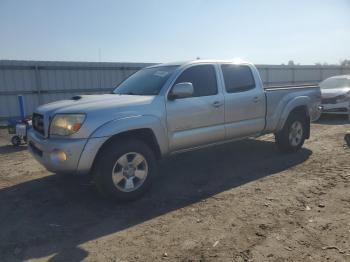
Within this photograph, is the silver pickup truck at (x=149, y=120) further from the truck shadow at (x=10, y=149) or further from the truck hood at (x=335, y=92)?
the truck hood at (x=335, y=92)

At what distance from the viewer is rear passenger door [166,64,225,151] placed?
16.9 ft

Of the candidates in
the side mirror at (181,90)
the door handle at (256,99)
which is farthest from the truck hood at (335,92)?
the side mirror at (181,90)

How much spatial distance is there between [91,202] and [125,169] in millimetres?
653

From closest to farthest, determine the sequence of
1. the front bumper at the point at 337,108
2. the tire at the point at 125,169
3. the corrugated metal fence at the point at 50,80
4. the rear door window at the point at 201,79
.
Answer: the tire at the point at 125,169 → the rear door window at the point at 201,79 → the front bumper at the point at 337,108 → the corrugated metal fence at the point at 50,80

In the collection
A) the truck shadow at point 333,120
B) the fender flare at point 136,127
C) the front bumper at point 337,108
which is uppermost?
the fender flare at point 136,127

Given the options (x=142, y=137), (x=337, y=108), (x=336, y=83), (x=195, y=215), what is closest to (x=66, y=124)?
(x=142, y=137)

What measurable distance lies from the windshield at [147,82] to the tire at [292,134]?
276cm

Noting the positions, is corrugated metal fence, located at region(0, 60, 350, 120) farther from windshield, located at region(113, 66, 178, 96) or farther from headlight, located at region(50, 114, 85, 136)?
headlight, located at region(50, 114, 85, 136)

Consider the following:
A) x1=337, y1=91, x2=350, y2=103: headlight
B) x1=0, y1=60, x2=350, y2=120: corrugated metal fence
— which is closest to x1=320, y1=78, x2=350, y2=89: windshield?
x1=337, y1=91, x2=350, y2=103: headlight

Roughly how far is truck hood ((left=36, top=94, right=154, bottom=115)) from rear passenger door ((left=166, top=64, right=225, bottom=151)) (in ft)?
1.54

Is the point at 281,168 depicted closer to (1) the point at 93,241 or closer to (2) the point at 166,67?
(2) the point at 166,67

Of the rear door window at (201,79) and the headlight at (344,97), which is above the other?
the rear door window at (201,79)

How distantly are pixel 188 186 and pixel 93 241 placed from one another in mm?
1992

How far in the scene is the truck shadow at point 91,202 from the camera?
147 inches
